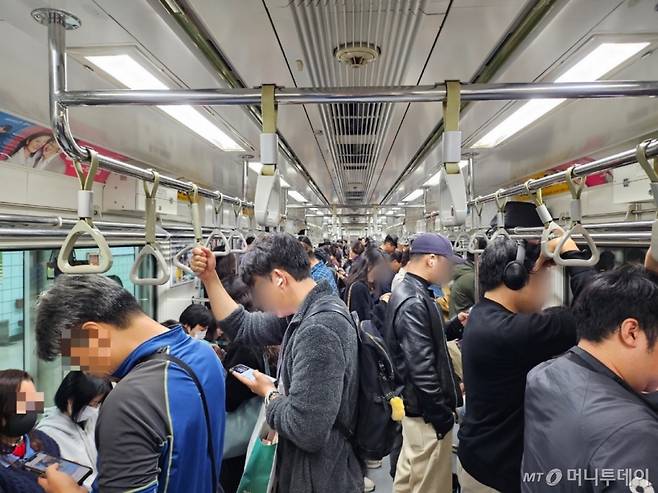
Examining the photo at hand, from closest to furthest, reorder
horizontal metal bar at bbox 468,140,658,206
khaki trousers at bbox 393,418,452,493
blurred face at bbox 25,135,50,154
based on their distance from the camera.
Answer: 1. horizontal metal bar at bbox 468,140,658,206
2. blurred face at bbox 25,135,50,154
3. khaki trousers at bbox 393,418,452,493

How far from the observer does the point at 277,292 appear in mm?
1921

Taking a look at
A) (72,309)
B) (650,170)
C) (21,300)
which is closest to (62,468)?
(72,309)

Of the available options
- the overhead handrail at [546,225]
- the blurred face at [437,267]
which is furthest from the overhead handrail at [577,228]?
the blurred face at [437,267]

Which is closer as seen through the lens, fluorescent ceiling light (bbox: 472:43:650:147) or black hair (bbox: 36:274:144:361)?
black hair (bbox: 36:274:144:361)

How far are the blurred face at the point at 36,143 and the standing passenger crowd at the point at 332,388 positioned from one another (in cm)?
127

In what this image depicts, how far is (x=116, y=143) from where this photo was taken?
10.6 ft

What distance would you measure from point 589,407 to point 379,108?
2.36m

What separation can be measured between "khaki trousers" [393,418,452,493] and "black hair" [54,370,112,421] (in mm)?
1890

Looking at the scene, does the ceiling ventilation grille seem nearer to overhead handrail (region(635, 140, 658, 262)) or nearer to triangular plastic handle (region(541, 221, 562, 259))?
overhead handrail (region(635, 140, 658, 262))

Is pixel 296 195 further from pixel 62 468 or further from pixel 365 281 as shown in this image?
pixel 62 468

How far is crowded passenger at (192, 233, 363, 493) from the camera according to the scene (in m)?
1.58

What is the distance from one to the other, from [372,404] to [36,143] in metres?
2.44

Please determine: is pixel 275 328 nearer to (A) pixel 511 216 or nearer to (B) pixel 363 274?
(A) pixel 511 216

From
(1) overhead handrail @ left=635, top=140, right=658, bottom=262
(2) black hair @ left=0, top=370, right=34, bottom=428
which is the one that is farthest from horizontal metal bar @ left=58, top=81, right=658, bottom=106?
(2) black hair @ left=0, top=370, right=34, bottom=428
